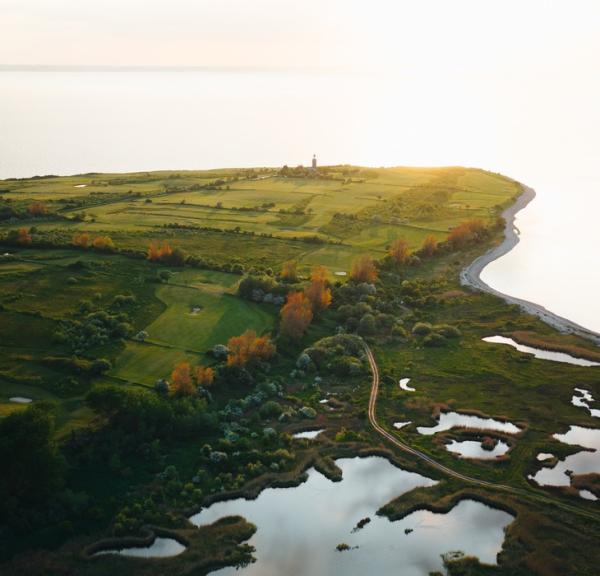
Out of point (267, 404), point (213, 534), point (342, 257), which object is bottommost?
point (213, 534)

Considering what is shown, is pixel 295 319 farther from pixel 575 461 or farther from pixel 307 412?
pixel 575 461

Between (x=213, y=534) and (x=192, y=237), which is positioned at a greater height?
(x=192, y=237)

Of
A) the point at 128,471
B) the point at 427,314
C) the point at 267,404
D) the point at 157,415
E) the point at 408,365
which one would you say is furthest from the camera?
the point at 427,314

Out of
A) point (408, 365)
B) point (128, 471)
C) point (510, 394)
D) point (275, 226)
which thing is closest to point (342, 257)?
point (275, 226)

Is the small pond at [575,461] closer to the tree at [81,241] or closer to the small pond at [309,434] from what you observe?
the small pond at [309,434]

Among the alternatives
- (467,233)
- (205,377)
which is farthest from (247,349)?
(467,233)

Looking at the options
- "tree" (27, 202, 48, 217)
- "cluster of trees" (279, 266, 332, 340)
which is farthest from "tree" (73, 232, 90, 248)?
"cluster of trees" (279, 266, 332, 340)

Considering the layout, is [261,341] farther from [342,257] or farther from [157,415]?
[342,257]
